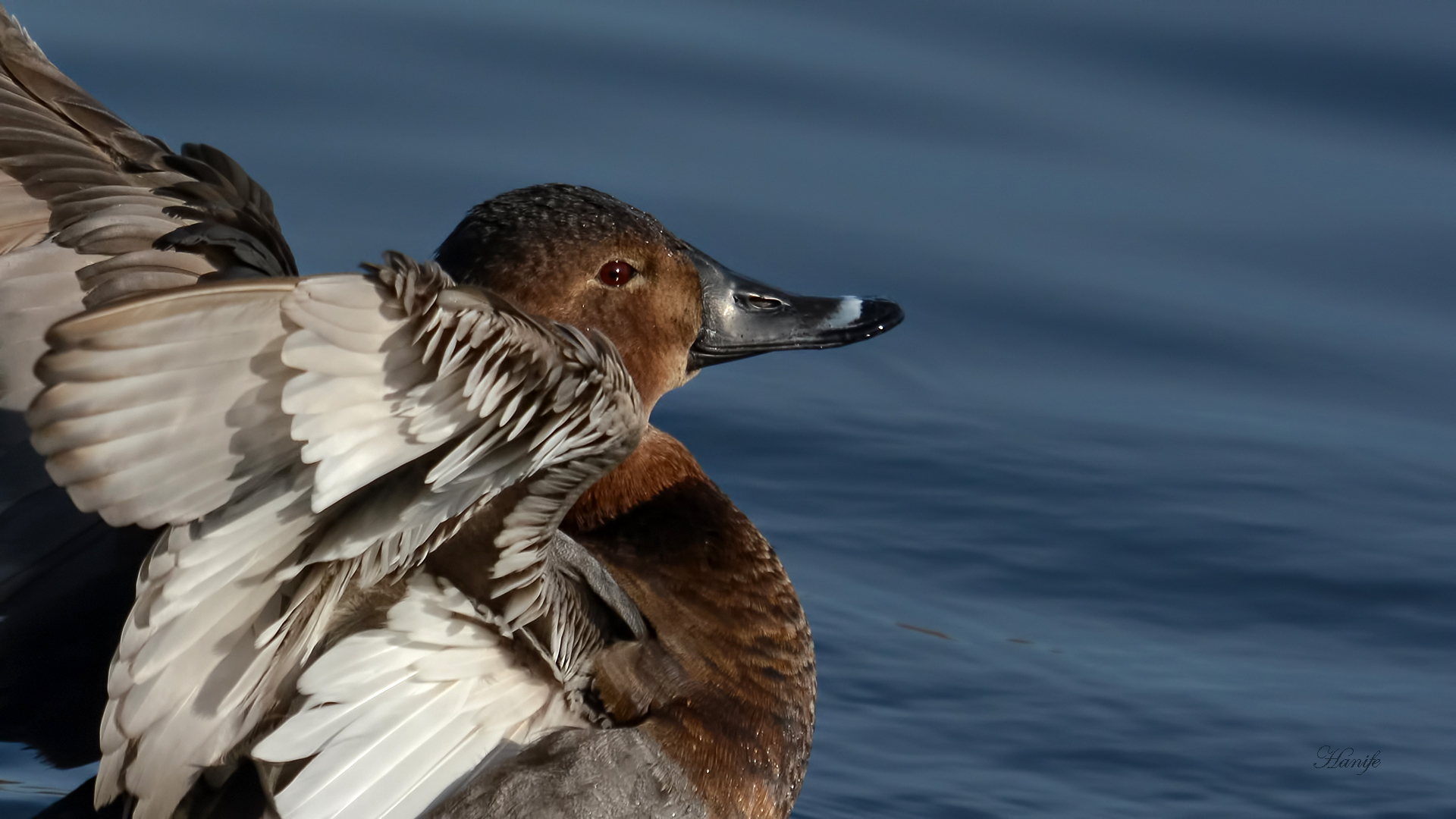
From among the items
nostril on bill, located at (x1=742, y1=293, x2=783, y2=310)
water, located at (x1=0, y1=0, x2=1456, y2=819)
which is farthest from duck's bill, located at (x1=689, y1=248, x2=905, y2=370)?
water, located at (x1=0, y1=0, x2=1456, y2=819)

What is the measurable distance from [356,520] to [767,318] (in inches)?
77.1

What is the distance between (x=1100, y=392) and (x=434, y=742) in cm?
367

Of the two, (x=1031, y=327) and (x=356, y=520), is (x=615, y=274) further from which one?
(x=1031, y=327)

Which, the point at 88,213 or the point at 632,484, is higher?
the point at 88,213

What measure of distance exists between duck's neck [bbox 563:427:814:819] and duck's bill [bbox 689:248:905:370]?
0.85 ft

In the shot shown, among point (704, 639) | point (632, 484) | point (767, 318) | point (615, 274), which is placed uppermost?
point (615, 274)

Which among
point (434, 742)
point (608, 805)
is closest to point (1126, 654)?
point (608, 805)

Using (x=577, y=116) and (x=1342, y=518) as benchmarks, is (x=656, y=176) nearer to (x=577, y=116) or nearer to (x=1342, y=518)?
(x=577, y=116)

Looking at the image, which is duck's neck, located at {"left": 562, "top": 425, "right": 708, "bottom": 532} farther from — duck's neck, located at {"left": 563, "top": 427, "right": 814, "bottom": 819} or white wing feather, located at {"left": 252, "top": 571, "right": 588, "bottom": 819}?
white wing feather, located at {"left": 252, "top": 571, "right": 588, "bottom": 819}

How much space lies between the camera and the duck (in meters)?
2.38

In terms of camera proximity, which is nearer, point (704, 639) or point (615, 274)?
point (704, 639)

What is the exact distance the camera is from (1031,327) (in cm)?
645
